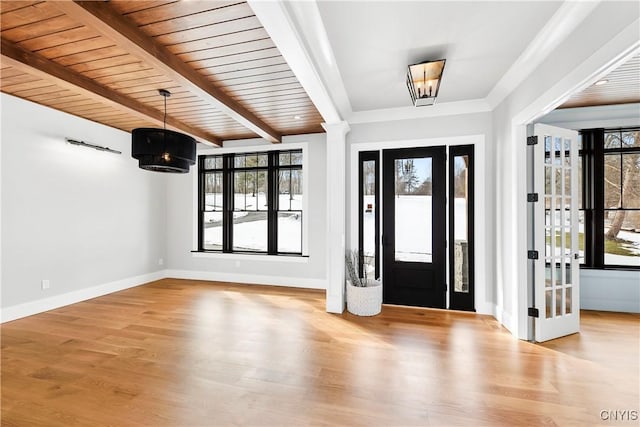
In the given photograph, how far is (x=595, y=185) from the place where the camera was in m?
4.12

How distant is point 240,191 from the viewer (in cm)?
595

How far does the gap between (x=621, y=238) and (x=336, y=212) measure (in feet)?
13.1

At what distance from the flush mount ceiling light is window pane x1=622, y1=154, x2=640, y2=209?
3.29 metres

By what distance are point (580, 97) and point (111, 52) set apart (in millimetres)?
→ 5303

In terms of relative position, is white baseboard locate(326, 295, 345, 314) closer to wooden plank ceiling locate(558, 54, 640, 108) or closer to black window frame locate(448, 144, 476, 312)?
black window frame locate(448, 144, 476, 312)

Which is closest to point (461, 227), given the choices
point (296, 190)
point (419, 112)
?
point (419, 112)

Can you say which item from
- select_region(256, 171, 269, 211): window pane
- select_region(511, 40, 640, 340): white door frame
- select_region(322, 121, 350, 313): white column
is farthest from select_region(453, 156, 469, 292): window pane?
select_region(256, 171, 269, 211): window pane

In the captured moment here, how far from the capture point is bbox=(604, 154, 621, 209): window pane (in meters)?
4.07

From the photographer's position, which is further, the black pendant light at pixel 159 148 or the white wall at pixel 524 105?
the black pendant light at pixel 159 148

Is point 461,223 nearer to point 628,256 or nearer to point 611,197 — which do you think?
point 611,197

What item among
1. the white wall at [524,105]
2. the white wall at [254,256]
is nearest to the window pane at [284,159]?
the white wall at [254,256]

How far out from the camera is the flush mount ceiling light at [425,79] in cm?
274
